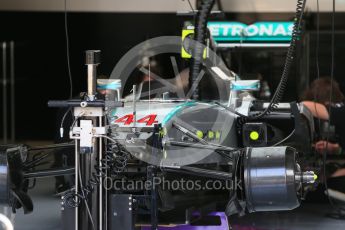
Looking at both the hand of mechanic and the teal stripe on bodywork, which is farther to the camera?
the hand of mechanic

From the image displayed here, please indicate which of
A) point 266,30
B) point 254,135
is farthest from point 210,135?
point 266,30

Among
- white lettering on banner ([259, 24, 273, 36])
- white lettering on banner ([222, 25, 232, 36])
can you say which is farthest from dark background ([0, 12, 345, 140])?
white lettering on banner ([222, 25, 232, 36])

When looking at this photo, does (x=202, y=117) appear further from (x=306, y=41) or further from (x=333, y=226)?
(x=306, y=41)

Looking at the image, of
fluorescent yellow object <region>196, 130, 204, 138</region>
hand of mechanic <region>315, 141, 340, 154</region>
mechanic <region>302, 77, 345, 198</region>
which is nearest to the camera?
fluorescent yellow object <region>196, 130, 204, 138</region>

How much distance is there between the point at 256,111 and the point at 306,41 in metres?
4.58

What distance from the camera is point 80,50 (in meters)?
11.8

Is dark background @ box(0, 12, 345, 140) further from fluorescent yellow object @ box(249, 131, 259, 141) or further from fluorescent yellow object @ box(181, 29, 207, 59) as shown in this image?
fluorescent yellow object @ box(249, 131, 259, 141)

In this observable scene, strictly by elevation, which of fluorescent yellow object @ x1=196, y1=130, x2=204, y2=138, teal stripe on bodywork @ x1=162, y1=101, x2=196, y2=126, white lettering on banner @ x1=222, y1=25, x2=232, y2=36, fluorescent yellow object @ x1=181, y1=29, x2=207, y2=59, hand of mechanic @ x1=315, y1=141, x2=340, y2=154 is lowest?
hand of mechanic @ x1=315, y1=141, x2=340, y2=154

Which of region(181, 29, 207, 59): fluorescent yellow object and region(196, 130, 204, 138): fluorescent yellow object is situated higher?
region(181, 29, 207, 59): fluorescent yellow object

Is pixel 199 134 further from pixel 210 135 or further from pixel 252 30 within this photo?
pixel 252 30

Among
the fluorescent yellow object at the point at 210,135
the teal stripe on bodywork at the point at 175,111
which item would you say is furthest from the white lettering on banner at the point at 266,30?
the fluorescent yellow object at the point at 210,135

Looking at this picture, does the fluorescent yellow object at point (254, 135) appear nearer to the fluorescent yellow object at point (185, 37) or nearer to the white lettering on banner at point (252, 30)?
the fluorescent yellow object at point (185, 37)

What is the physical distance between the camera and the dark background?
1019 centimetres

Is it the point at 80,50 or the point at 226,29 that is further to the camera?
the point at 80,50
